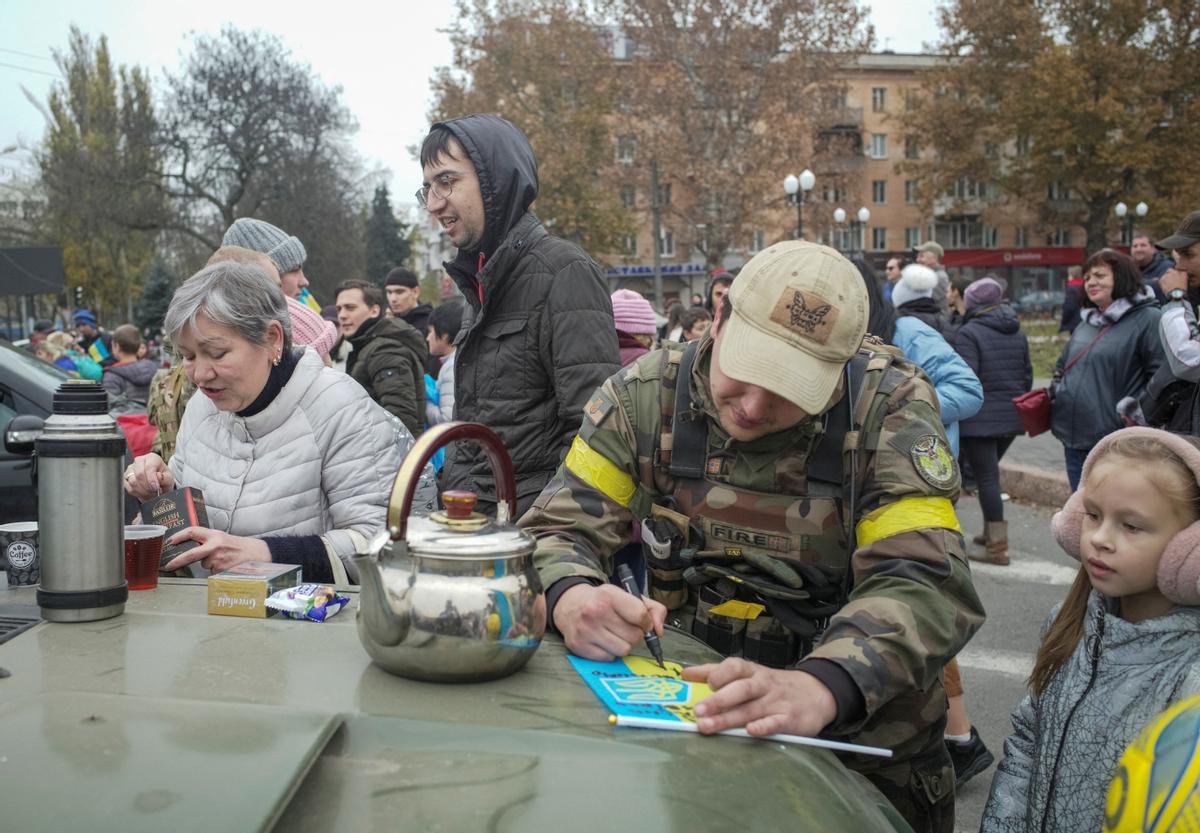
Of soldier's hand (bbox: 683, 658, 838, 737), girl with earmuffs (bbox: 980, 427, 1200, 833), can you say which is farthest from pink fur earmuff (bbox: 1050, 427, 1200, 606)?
soldier's hand (bbox: 683, 658, 838, 737)

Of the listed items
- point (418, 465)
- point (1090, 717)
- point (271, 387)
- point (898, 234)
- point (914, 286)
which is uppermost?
point (898, 234)

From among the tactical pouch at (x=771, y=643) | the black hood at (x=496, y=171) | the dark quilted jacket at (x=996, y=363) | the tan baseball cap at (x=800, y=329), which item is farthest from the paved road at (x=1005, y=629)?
the black hood at (x=496, y=171)

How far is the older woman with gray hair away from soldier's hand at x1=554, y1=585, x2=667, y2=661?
0.96m

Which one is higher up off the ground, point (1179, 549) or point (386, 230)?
point (386, 230)

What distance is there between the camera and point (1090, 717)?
2.16 meters

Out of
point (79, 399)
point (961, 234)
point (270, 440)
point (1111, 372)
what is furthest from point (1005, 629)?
point (961, 234)

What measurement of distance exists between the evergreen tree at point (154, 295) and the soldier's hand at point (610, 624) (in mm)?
50359

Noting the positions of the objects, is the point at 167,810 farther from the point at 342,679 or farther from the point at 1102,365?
the point at 1102,365

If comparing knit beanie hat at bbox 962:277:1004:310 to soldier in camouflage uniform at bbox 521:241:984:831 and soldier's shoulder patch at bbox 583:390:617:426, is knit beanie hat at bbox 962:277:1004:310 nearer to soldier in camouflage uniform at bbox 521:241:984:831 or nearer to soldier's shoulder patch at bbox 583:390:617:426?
soldier in camouflage uniform at bbox 521:241:984:831

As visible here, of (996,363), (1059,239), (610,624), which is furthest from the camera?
(1059,239)

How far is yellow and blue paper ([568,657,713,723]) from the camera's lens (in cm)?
138

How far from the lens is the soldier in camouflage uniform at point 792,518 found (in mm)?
1666

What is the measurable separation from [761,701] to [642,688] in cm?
17

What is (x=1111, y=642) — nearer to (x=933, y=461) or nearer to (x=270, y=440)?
(x=933, y=461)
